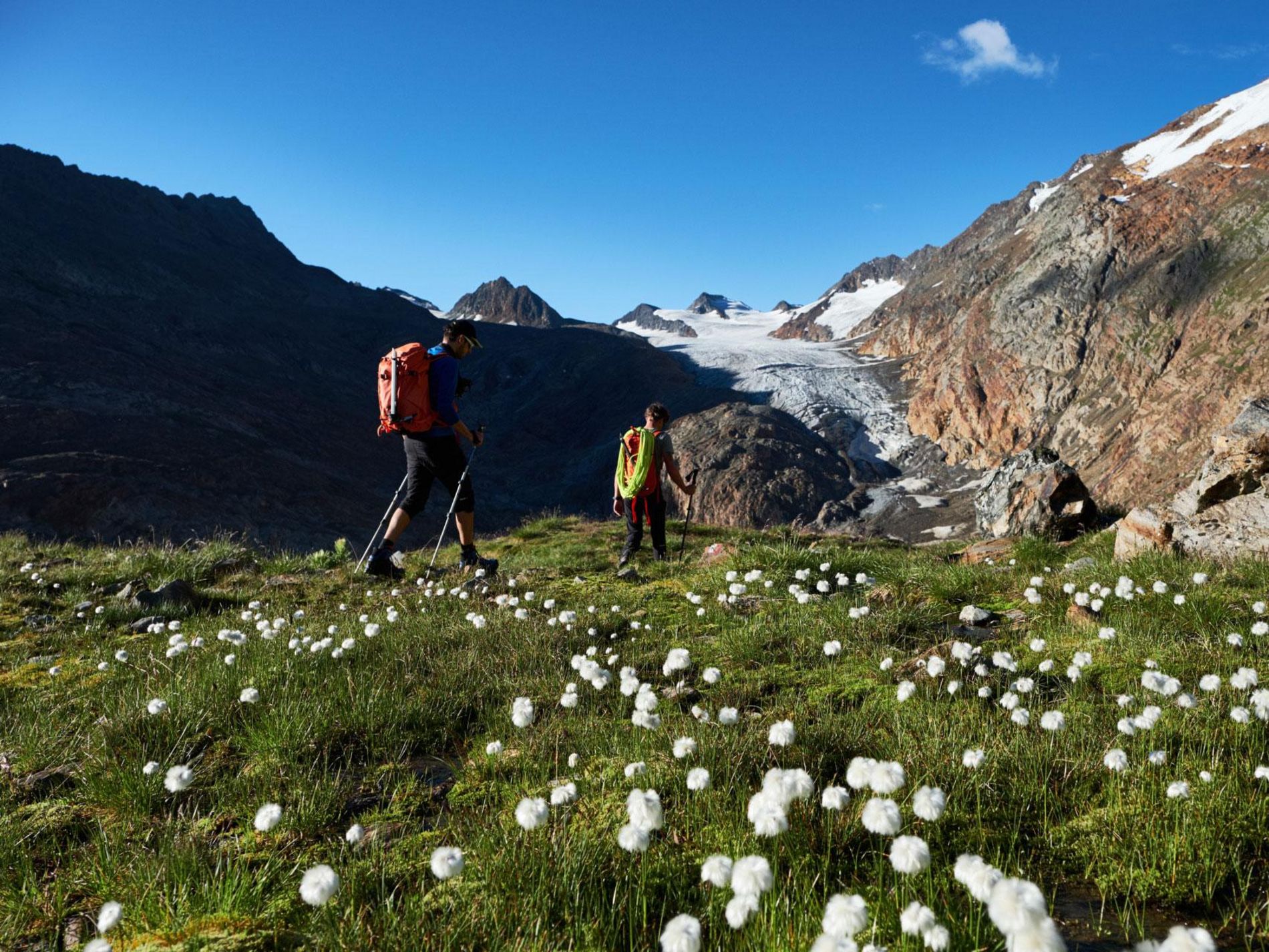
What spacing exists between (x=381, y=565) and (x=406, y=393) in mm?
2321

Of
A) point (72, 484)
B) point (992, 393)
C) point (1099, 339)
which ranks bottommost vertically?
point (72, 484)

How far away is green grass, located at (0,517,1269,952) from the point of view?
2162 mm

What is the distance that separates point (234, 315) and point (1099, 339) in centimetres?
8953

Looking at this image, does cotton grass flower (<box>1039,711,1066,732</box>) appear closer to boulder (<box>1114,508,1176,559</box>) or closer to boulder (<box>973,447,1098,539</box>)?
boulder (<box>1114,508,1176,559</box>)

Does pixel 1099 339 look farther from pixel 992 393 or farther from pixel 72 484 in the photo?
pixel 72 484

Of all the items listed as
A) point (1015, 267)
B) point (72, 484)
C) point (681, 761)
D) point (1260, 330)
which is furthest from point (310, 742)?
point (1015, 267)

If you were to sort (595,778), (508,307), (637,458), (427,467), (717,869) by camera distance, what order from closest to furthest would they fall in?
(717,869)
(595,778)
(427,467)
(637,458)
(508,307)

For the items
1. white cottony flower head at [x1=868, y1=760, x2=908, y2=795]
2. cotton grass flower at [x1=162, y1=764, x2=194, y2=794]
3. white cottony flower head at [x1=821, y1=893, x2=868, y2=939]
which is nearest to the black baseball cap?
cotton grass flower at [x1=162, y1=764, x2=194, y2=794]

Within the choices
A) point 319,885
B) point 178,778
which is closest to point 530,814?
point 319,885

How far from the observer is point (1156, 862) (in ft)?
7.61

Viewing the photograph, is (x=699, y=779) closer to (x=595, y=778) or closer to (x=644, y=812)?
(x=644, y=812)

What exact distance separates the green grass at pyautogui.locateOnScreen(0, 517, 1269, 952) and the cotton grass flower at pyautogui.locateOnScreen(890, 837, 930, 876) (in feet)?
0.99

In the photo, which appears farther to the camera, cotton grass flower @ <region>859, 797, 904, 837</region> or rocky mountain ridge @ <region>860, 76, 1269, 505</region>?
rocky mountain ridge @ <region>860, 76, 1269, 505</region>

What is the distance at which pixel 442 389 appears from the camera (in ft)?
27.8
